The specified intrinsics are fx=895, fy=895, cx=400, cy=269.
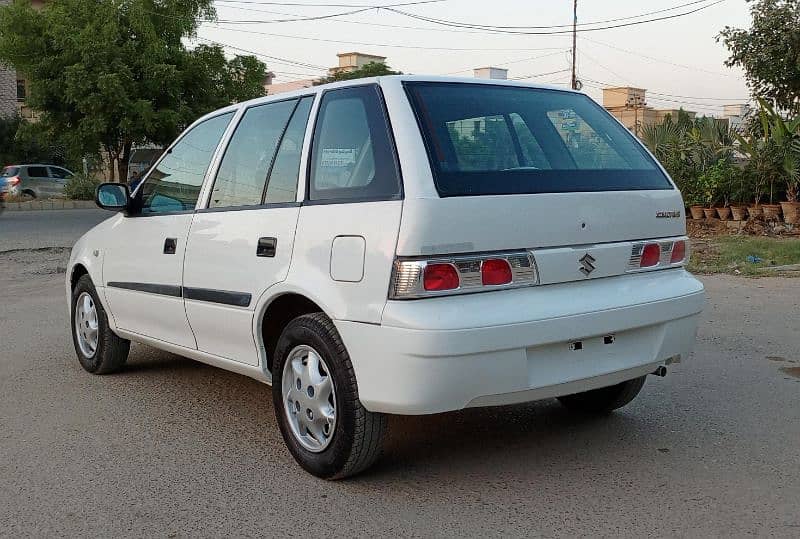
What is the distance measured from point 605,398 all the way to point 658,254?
97 cm

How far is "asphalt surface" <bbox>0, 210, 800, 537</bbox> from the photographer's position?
137 inches

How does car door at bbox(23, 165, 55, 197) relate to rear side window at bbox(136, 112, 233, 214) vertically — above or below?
below

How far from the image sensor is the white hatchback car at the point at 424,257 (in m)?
3.47

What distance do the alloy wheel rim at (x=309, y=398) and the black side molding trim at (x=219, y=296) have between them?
425mm

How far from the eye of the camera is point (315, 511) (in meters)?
3.61

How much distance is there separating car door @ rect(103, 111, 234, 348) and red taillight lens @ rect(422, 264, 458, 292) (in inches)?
73.6

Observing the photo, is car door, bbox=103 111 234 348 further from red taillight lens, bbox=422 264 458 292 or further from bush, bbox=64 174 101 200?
bush, bbox=64 174 101 200

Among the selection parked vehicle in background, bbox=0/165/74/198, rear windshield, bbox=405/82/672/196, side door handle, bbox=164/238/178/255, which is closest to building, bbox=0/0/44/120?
parked vehicle in background, bbox=0/165/74/198

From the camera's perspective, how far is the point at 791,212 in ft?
47.3

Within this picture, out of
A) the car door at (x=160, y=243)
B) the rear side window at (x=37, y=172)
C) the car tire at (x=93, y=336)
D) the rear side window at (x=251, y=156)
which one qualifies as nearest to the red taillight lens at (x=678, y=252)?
the rear side window at (x=251, y=156)

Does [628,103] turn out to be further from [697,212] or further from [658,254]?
[658,254]

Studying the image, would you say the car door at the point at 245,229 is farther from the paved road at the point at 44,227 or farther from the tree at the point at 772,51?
the tree at the point at 772,51

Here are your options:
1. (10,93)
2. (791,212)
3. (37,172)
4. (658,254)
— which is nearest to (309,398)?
(658,254)

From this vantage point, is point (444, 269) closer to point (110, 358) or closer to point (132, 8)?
point (110, 358)
